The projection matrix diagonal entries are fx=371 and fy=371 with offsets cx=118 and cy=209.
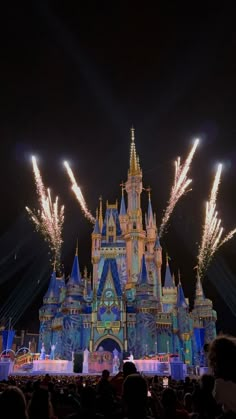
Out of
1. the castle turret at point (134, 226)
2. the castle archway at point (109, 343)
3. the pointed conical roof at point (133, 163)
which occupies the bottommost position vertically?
the castle archway at point (109, 343)

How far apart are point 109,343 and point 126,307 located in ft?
19.1

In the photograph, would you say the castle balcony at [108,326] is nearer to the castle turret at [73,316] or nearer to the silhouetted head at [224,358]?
the castle turret at [73,316]

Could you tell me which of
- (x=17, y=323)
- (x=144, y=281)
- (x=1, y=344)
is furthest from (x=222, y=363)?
(x=17, y=323)

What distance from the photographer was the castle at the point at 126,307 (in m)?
54.4

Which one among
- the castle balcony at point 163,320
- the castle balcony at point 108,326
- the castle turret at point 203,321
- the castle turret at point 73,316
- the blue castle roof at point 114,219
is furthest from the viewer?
the blue castle roof at point 114,219

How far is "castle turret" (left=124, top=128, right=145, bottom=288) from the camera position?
66.2 meters

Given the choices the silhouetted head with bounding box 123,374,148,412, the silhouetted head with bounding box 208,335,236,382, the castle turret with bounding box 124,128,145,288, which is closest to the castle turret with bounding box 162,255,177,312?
the castle turret with bounding box 124,128,145,288

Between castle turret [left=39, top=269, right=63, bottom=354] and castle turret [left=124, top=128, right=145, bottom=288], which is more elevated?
castle turret [left=124, top=128, right=145, bottom=288]

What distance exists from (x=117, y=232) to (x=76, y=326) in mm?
23283

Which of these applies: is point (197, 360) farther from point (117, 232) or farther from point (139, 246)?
point (117, 232)

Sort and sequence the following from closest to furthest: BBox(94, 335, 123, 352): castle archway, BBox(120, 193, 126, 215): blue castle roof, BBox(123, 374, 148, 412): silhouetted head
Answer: BBox(123, 374, 148, 412): silhouetted head < BBox(94, 335, 123, 352): castle archway < BBox(120, 193, 126, 215): blue castle roof

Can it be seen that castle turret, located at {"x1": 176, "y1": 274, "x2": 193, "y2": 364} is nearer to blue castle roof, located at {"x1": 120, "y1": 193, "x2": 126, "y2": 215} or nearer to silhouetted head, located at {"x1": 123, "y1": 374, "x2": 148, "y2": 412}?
blue castle roof, located at {"x1": 120, "y1": 193, "x2": 126, "y2": 215}

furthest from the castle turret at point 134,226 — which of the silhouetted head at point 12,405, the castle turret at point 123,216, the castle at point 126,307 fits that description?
the silhouetted head at point 12,405

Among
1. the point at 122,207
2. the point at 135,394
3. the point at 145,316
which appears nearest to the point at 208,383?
the point at 135,394
